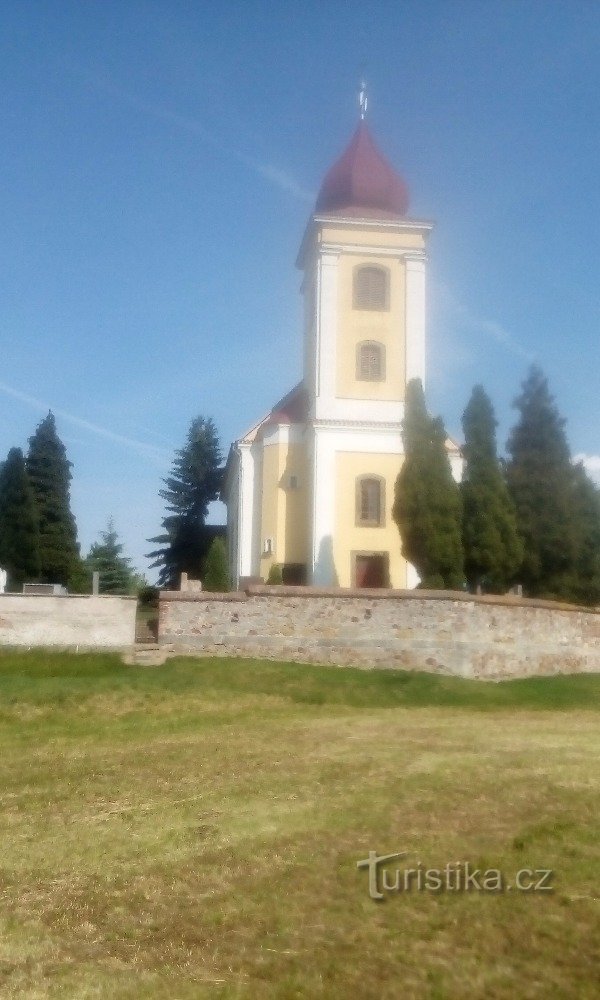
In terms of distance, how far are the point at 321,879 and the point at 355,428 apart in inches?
997

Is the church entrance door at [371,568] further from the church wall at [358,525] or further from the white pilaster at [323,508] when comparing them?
the white pilaster at [323,508]

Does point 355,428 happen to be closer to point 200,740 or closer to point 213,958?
point 200,740

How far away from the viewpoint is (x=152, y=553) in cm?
4700

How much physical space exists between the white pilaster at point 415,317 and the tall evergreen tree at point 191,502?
18345mm

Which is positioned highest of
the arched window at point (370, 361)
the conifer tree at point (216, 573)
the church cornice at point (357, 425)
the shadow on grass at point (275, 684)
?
the arched window at point (370, 361)

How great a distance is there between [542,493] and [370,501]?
226 inches

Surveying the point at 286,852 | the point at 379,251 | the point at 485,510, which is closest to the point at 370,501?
the point at 485,510

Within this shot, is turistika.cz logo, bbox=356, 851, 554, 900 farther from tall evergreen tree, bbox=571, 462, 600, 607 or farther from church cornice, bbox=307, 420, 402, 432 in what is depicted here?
church cornice, bbox=307, 420, 402, 432

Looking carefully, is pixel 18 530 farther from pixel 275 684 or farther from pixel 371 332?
pixel 275 684

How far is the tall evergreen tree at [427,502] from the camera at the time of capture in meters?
23.8

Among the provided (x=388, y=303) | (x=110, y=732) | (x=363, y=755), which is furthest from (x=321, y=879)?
(x=388, y=303)

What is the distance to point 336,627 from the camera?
19078mm

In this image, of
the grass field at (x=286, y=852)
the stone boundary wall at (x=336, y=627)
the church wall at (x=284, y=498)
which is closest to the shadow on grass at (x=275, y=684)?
the stone boundary wall at (x=336, y=627)

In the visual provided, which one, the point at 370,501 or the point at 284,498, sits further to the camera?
the point at 284,498
